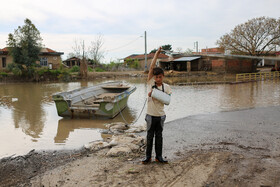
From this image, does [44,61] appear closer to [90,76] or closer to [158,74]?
[90,76]

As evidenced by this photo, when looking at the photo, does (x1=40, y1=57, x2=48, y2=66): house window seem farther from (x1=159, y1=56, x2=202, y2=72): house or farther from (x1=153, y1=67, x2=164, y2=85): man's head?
(x1=153, y1=67, x2=164, y2=85): man's head

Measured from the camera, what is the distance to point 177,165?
11.7 feet

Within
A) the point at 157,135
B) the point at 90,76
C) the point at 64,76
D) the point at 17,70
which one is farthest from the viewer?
the point at 90,76

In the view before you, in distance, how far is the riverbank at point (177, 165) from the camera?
310 centimetres

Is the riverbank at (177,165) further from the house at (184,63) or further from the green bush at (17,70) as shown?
the house at (184,63)

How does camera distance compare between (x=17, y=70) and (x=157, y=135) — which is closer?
(x=157, y=135)

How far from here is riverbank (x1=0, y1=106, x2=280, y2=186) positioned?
10.2 feet

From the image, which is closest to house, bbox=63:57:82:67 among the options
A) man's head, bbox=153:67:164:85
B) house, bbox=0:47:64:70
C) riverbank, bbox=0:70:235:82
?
house, bbox=0:47:64:70

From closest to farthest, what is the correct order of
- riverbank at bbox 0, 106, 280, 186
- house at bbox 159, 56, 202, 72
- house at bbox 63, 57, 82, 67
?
riverbank at bbox 0, 106, 280, 186 < house at bbox 159, 56, 202, 72 < house at bbox 63, 57, 82, 67

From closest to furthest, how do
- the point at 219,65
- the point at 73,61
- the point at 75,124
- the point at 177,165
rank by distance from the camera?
the point at 177,165 → the point at 75,124 → the point at 219,65 → the point at 73,61

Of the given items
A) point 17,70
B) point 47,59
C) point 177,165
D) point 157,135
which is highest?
point 47,59

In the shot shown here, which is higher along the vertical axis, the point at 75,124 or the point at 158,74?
the point at 158,74

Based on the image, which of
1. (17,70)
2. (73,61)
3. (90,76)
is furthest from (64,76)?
(73,61)

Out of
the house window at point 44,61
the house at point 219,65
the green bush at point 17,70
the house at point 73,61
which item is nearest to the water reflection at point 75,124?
the green bush at point 17,70
